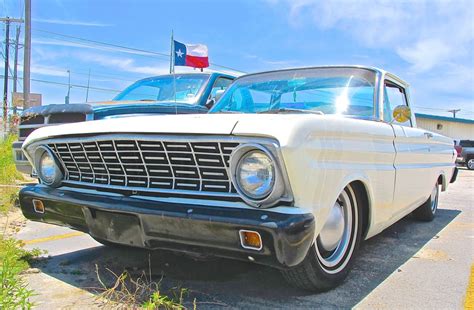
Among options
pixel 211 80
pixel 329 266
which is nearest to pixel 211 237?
pixel 329 266

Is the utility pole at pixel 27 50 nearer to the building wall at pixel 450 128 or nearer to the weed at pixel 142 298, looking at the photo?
the weed at pixel 142 298

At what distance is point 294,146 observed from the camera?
216cm

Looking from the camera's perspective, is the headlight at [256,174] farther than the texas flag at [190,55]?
No

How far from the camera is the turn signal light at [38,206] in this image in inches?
119

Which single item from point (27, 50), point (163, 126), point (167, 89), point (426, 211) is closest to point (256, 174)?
point (163, 126)

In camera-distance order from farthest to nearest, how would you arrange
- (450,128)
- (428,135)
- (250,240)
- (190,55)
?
1. (450,128)
2. (190,55)
3. (428,135)
4. (250,240)

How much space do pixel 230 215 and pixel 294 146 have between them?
1.59 feet

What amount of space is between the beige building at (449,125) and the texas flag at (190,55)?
30.4m

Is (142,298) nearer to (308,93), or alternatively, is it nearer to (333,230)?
(333,230)

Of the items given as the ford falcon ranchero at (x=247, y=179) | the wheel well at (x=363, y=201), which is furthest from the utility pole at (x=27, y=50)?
the wheel well at (x=363, y=201)

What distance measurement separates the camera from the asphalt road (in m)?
2.67

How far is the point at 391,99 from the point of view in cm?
409

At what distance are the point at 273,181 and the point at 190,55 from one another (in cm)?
424

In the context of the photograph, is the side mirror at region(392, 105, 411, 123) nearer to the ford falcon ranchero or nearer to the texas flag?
the ford falcon ranchero
